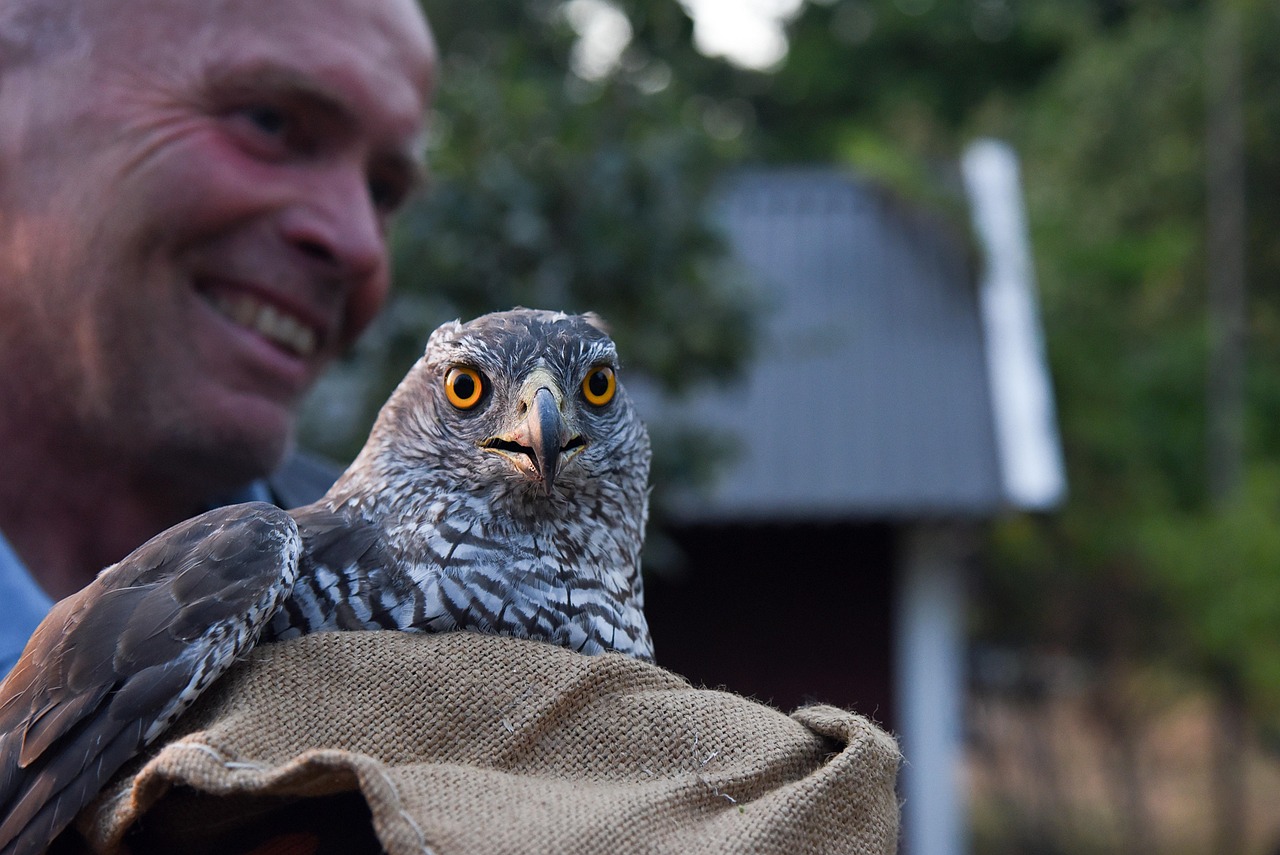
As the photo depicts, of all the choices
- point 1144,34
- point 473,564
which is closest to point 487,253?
point 473,564

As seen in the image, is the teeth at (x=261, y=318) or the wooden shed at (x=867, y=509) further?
the wooden shed at (x=867, y=509)

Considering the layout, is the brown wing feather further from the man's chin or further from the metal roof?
the metal roof

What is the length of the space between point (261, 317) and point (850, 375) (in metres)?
7.33

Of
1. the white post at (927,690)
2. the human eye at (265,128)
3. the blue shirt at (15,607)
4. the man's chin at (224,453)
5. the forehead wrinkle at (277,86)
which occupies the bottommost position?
the white post at (927,690)

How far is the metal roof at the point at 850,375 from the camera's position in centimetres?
793

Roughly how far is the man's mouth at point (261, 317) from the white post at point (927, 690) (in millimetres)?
6371

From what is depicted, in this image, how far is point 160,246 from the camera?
2533mm

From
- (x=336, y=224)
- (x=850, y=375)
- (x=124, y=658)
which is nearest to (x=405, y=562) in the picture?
(x=124, y=658)

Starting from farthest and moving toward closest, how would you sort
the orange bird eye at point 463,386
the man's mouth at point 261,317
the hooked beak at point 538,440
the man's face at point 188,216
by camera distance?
1. the man's mouth at point 261,317
2. the man's face at point 188,216
3. the orange bird eye at point 463,386
4. the hooked beak at point 538,440

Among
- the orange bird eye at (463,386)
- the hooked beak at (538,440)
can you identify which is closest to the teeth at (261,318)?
the orange bird eye at (463,386)

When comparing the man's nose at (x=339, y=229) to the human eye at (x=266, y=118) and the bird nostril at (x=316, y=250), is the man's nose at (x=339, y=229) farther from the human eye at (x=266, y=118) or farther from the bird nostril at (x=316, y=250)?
the human eye at (x=266, y=118)

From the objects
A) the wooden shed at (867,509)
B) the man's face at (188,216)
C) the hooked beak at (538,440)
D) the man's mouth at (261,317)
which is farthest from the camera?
the wooden shed at (867,509)

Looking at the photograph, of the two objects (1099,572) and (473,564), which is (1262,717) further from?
(473,564)

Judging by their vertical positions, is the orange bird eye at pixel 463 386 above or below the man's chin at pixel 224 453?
above
